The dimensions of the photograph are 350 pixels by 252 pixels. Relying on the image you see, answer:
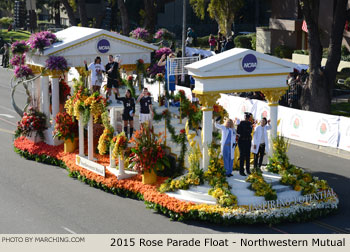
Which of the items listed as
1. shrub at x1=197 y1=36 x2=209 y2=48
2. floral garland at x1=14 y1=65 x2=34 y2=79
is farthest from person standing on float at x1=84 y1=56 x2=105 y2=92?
shrub at x1=197 y1=36 x2=209 y2=48

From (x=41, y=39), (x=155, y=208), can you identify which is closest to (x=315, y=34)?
(x=41, y=39)

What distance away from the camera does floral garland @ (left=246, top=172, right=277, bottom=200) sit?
1878cm

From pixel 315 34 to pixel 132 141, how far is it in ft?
41.8

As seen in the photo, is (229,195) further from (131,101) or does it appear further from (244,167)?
(131,101)

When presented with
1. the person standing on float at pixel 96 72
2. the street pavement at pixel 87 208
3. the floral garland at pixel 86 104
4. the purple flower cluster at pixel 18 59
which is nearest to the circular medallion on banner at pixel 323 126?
the street pavement at pixel 87 208

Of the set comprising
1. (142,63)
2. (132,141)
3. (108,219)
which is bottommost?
(108,219)

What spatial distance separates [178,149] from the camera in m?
21.6

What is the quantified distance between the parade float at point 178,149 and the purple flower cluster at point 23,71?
0.06m

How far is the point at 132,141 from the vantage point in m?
20.8

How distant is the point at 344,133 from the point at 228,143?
7.29m

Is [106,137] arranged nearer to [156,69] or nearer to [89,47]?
[89,47]

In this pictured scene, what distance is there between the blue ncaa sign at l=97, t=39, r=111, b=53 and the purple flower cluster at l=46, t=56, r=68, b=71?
1.68 m

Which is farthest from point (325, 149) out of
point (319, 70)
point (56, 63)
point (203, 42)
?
point (203, 42)

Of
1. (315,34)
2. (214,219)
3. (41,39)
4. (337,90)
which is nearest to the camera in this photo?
(214,219)
